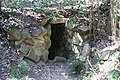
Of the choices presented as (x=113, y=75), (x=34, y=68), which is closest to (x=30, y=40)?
(x=34, y=68)

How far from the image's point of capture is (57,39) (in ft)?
29.9

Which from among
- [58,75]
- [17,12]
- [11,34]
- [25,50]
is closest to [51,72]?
[58,75]

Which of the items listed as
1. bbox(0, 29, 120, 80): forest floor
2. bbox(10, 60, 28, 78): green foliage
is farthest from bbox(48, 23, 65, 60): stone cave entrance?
bbox(10, 60, 28, 78): green foliage

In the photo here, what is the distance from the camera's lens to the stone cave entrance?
351 inches

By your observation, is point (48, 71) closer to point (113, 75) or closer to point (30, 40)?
point (30, 40)

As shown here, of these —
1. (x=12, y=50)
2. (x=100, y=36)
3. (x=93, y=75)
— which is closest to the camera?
(x=93, y=75)

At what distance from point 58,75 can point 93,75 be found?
140cm

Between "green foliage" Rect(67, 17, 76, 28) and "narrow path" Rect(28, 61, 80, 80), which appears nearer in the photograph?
"narrow path" Rect(28, 61, 80, 80)

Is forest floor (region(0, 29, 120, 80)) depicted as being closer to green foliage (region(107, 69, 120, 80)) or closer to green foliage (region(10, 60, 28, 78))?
green foliage (region(10, 60, 28, 78))

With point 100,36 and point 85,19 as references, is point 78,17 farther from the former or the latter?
point 100,36

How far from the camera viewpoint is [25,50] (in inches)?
282

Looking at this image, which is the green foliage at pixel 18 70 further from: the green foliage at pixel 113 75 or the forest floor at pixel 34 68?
the green foliage at pixel 113 75

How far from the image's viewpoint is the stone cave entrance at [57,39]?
892 cm

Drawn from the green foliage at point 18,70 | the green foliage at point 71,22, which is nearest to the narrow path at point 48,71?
the green foliage at point 18,70
